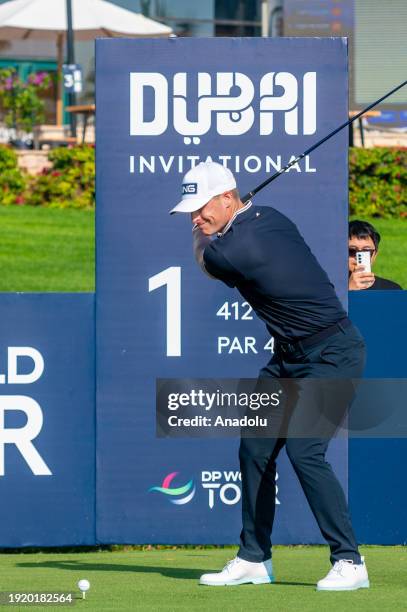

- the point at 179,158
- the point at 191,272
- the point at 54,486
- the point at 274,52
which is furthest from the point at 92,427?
the point at 274,52

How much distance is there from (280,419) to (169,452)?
1.71 metres

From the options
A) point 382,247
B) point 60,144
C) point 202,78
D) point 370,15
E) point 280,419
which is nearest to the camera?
point 280,419

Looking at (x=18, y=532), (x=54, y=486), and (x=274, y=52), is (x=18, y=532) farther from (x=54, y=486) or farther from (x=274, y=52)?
(x=274, y=52)

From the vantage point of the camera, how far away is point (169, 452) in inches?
298

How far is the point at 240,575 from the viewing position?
6.01 meters

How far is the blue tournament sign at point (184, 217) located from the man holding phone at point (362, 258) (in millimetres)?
873

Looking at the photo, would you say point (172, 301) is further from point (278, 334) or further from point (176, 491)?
point (278, 334)

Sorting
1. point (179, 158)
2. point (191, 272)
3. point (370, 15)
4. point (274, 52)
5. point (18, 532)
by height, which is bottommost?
point (18, 532)

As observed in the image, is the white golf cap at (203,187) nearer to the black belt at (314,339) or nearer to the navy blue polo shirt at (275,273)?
the navy blue polo shirt at (275,273)

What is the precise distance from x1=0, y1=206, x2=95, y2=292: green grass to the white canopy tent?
16.0ft

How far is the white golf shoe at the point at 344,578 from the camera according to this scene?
5.71m
